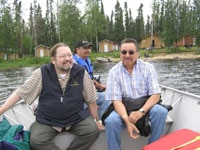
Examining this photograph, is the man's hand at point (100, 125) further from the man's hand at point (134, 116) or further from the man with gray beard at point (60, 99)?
the man's hand at point (134, 116)

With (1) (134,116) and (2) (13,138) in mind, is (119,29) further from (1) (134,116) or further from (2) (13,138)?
(2) (13,138)

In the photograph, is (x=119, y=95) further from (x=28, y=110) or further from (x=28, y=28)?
(x=28, y=28)

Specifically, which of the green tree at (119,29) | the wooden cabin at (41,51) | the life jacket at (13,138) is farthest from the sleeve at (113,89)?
the green tree at (119,29)

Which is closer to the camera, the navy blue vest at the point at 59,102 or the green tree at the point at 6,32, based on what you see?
the navy blue vest at the point at 59,102

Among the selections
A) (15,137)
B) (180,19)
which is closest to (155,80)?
(15,137)

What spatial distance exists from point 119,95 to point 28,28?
54.0 meters

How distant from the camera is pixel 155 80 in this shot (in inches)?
119

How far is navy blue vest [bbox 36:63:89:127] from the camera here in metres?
2.83

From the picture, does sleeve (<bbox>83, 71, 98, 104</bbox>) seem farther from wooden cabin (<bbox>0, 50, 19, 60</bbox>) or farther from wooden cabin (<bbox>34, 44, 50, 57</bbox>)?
wooden cabin (<bbox>34, 44, 50, 57</bbox>)

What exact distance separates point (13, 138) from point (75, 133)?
22.9 inches

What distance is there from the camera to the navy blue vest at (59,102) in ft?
9.29

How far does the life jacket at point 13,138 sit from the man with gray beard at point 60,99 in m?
0.09

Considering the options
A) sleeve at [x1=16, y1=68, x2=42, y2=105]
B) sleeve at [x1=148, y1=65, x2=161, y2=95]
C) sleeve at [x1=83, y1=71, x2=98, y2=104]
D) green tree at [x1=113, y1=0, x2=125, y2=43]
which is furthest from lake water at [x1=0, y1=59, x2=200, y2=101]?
green tree at [x1=113, y1=0, x2=125, y2=43]

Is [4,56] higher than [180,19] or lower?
lower
